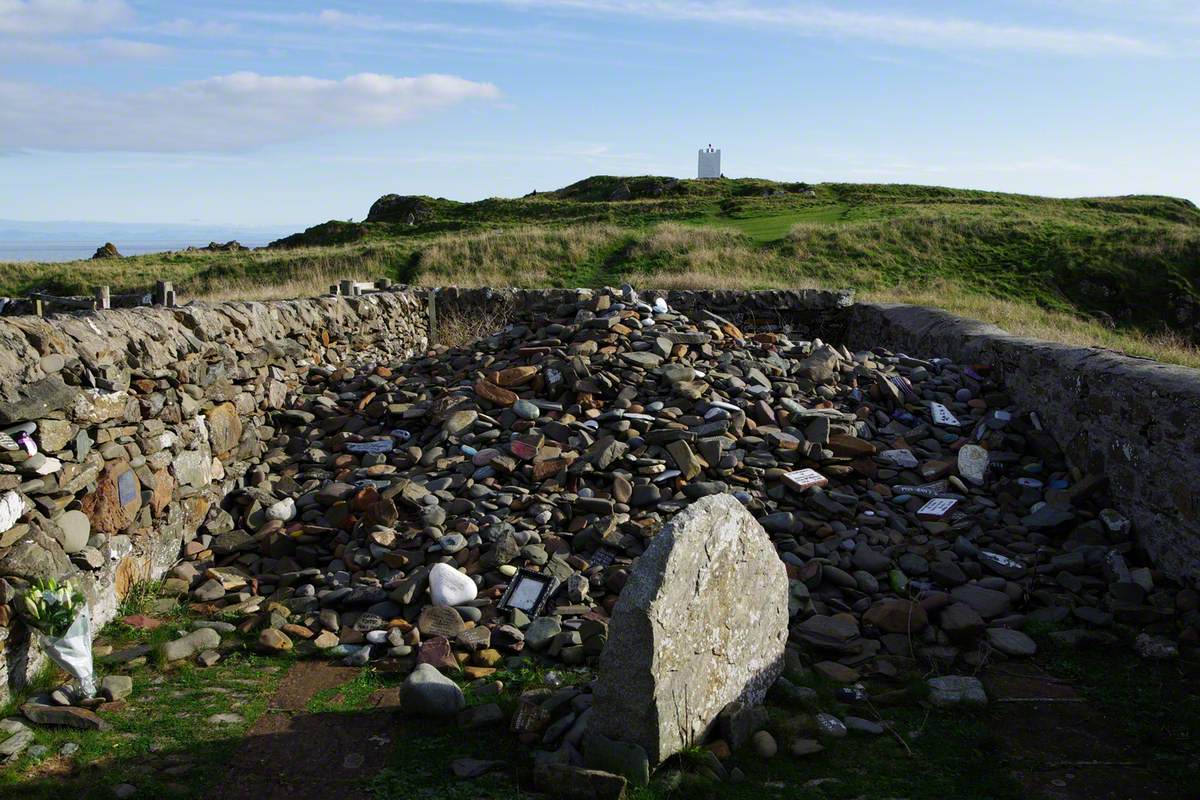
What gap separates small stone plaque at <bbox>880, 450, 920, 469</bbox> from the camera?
7.52 metres

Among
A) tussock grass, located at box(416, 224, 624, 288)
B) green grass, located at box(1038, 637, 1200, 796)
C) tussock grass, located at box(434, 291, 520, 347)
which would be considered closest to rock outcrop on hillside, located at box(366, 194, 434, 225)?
tussock grass, located at box(416, 224, 624, 288)

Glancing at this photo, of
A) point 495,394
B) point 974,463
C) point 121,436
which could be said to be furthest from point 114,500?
point 974,463

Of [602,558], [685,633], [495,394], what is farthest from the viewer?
[495,394]

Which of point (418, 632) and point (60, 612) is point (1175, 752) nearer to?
point (418, 632)

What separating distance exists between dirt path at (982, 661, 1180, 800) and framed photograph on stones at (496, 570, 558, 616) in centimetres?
258

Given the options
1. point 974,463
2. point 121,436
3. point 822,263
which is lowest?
point 974,463

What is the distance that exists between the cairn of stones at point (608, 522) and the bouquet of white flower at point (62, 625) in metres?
0.26

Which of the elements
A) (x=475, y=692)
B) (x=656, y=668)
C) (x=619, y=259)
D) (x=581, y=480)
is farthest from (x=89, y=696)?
(x=619, y=259)

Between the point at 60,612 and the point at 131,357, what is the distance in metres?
2.19

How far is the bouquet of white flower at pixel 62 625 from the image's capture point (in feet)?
14.5

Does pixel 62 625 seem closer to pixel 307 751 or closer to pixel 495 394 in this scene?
pixel 307 751

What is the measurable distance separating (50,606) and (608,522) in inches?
131

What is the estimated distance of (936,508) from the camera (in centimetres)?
681

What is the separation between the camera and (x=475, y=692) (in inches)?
184
